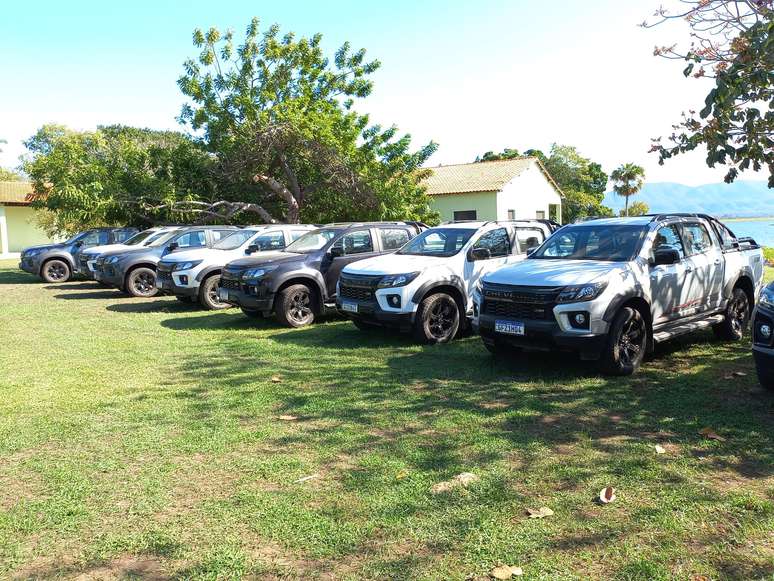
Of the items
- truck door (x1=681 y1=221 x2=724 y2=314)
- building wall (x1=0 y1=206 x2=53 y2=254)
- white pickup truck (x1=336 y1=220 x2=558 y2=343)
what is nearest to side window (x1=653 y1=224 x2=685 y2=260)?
truck door (x1=681 y1=221 x2=724 y2=314)

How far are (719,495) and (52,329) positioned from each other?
10.3 meters

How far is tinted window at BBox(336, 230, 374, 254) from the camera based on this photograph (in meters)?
11.3

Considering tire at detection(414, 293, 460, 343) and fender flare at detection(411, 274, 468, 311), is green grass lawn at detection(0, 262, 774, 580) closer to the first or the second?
tire at detection(414, 293, 460, 343)

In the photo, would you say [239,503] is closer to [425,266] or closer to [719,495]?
[719,495]

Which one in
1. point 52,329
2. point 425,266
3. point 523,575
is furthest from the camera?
point 52,329

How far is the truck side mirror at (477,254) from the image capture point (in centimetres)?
941

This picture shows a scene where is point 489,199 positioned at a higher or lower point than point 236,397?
higher

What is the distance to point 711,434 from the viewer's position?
16.8ft

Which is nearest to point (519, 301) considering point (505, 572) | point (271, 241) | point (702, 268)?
point (702, 268)

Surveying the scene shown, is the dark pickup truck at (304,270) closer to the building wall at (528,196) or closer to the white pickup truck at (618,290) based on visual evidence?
the white pickup truck at (618,290)

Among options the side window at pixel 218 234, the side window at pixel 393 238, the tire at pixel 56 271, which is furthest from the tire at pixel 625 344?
the tire at pixel 56 271

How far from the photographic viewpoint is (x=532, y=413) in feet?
18.9

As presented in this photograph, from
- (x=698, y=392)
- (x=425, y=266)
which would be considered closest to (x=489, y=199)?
(x=425, y=266)

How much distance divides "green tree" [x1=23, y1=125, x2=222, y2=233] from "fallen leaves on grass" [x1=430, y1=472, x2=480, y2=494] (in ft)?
61.8
